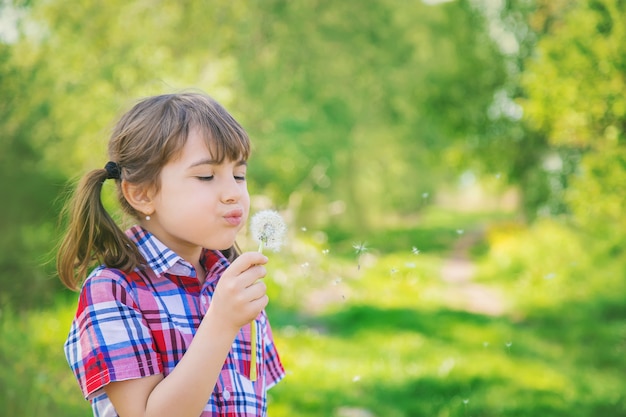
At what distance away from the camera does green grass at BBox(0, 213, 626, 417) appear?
14.1ft

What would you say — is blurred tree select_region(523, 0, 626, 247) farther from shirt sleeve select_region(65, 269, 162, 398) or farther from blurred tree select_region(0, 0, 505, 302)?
shirt sleeve select_region(65, 269, 162, 398)

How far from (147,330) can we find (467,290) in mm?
9322

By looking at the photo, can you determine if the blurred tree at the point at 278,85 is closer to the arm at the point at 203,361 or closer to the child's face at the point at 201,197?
the child's face at the point at 201,197

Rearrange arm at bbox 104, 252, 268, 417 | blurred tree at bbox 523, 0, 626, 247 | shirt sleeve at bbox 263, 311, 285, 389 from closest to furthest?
1. arm at bbox 104, 252, 268, 417
2. shirt sleeve at bbox 263, 311, 285, 389
3. blurred tree at bbox 523, 0, 626, 247

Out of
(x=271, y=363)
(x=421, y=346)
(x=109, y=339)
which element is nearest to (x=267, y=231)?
(x=109, y=339)

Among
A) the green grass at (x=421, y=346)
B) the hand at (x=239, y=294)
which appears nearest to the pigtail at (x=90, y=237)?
the hand at (x=239, y=294)

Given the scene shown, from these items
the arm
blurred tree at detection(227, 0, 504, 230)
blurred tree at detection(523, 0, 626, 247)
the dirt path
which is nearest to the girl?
the arm

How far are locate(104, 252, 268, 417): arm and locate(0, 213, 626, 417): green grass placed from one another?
0.38 m

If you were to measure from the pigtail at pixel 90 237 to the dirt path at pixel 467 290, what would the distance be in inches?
276

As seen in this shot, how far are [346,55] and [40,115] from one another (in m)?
8.28

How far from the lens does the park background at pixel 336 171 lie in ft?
15.9

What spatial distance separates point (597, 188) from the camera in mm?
5781

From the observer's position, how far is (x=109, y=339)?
1.53 m

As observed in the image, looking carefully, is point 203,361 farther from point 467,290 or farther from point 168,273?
point 467,290
